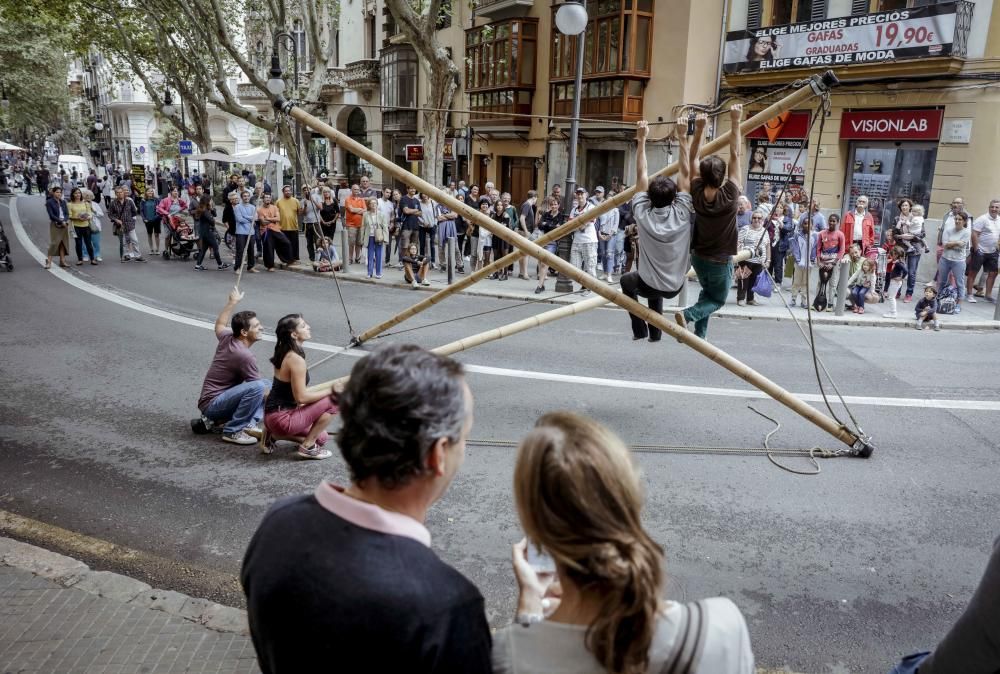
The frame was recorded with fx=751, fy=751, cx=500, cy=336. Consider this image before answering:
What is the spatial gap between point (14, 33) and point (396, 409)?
4859 centimetres

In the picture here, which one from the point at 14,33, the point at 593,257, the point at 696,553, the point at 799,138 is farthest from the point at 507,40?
the point at 14,33

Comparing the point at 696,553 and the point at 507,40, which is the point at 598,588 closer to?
the point at 696,553

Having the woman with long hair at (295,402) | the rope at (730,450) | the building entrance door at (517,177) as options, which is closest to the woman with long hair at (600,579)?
the woman with long hair at (295,402)

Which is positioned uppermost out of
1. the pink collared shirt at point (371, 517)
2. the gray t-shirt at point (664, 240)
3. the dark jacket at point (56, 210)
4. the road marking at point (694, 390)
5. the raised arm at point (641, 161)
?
the raised arm at point (641, 161)

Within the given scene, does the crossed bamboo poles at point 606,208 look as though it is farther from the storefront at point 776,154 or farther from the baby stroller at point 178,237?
the storefront at point 776,154

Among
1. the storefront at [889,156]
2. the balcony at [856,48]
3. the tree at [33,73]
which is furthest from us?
the tree at [33,73]

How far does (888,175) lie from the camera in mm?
18219

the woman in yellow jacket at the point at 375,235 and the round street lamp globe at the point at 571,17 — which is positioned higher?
the round street lamp globe at the point at 571,17

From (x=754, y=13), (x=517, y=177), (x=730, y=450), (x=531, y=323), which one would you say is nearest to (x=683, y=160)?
(x=531, y=323)

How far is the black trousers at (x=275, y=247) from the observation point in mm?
17656

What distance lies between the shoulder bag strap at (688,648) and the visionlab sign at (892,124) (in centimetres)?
1863

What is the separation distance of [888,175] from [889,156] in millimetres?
450

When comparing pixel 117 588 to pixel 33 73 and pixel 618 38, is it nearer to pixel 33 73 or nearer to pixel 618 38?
pixel 618 38

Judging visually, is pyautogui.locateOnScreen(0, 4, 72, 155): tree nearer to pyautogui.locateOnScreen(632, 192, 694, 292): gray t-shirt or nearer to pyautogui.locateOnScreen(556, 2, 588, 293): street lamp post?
pyautogui.locateOnScreen(556, 2, 588, 293): street lamp post
